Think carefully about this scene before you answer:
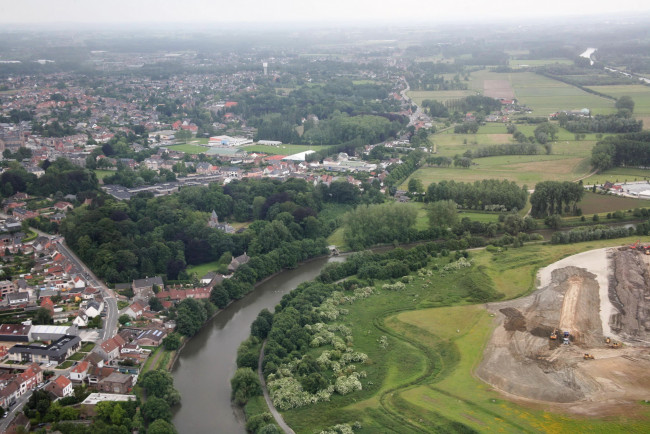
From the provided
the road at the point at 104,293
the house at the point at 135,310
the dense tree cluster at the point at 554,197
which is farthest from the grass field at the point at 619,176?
the road at the point at 104,293

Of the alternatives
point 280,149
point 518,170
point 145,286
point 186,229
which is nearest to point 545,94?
point 518,170

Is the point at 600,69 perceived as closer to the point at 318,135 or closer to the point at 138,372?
the point at 318,135

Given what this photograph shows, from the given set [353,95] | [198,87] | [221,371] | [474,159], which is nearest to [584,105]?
[474,159]

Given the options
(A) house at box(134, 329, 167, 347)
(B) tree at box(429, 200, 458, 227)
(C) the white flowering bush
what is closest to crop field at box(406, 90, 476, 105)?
(B) tree at box(429, 200, 458, 227)

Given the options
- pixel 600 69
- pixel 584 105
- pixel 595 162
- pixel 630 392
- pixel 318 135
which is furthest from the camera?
pixel 600 69

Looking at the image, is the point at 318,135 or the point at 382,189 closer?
the point at 382,189

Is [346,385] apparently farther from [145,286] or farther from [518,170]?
[518,170]

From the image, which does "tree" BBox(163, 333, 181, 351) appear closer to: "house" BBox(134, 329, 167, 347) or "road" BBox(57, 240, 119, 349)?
"house" BBox(134, 329, 167, 347)

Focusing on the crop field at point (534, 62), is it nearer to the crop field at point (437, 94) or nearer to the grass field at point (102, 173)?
the crop field at point (437, 94)
